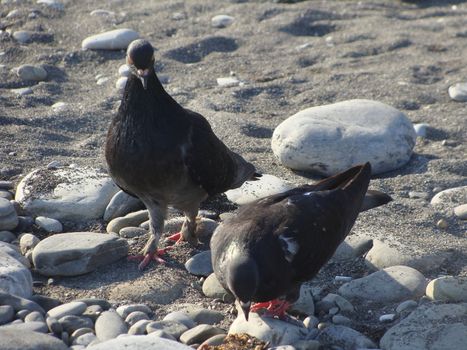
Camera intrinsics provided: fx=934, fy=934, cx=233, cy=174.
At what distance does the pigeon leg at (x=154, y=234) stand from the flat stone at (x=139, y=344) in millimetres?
1442

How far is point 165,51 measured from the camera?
378 inches

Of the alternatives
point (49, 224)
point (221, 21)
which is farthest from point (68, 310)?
point (221, 21)

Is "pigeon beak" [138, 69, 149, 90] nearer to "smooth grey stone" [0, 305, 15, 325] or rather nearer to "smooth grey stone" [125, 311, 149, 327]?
"smooth grey stone" [125, 311, 149, 327]

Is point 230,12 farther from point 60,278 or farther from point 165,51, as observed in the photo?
point 60,278

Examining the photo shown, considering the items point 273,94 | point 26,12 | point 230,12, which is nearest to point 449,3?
point 230,12

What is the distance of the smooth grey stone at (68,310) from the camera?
16.8 ft

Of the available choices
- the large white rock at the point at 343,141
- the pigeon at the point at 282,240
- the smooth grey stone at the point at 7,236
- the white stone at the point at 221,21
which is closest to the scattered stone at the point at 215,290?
the pigeon at the point at 282,240

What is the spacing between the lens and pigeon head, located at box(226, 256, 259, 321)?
4945 millimetres

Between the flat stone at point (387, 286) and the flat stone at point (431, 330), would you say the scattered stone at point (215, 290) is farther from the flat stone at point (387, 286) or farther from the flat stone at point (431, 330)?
the flat stone at point (431, 330)

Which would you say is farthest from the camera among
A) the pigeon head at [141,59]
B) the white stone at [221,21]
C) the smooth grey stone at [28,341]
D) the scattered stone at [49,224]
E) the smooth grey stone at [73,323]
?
the white stone at [221,21]

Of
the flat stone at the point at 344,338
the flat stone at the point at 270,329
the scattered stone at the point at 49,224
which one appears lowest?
the flat stone at the point at 344,338

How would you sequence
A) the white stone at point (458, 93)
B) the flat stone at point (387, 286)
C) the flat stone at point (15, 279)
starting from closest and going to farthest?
1. the flat stone at point (15, 279)
2. the flat stone at point (387, 286)
3. the white stone at point (458, 93)

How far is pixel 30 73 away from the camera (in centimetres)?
887

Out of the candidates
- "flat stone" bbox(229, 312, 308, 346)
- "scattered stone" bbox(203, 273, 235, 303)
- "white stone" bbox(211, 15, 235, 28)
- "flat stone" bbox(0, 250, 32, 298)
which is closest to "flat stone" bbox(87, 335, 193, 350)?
"flat stone" bbox(229, 312, 308, 346)
